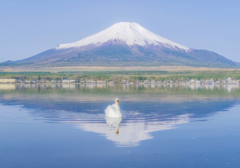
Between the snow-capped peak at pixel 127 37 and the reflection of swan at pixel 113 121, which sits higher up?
the snow-capped peak at pixel 127 37

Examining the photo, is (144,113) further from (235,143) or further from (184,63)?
(184,63)

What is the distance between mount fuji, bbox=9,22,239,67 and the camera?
119m

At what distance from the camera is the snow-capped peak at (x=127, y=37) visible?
5443 inches

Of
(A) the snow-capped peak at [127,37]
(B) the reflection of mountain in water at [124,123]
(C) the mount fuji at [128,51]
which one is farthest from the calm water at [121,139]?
(A) the snow-capped peak at [127,37]

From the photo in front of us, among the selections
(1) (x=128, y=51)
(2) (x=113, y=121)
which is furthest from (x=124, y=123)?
(1) (x=128, y=51)

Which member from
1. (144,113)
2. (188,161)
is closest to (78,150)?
(188,161)

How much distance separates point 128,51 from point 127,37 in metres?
11.1

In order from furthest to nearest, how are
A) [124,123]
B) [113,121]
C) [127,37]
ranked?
[127,37], [113,121], [124,123]

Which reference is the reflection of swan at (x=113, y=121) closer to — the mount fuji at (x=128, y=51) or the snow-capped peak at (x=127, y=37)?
the mount fuji at (x=128, y=51)

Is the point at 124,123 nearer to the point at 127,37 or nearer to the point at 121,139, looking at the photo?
the point at 121,139

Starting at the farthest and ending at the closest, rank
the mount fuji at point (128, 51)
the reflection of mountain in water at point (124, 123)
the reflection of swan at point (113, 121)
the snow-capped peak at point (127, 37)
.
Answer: the snow-capped peak at point (127, 37) < the mount fuji at point (128, 51) < the reflection of swan at point (113, 121) < the reflection of mountain in water at point (124, 123)

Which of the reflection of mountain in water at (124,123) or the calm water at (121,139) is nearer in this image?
the calm water at (121,139)

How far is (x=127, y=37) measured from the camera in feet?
457

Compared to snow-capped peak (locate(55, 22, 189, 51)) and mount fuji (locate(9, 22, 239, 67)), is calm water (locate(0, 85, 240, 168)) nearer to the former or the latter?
mount fuji (locate(9, 22, 239, 67))
